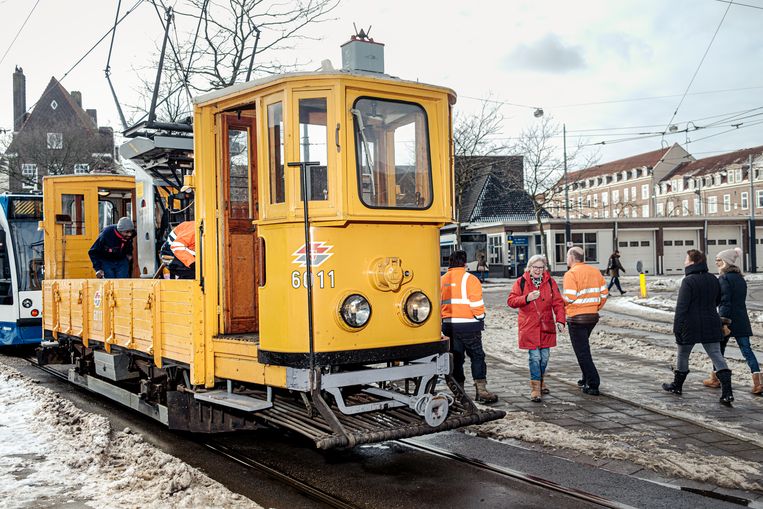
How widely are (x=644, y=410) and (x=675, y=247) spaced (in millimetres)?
43813

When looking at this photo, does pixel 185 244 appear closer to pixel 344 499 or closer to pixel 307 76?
pixel 307 76

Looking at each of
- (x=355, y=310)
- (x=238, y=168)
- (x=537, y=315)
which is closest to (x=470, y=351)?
(x=537, y=315)

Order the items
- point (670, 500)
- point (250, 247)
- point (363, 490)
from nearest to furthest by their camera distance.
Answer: point (670, 500), point (363, 490), point (250, 247)

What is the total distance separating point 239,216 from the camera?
633cm

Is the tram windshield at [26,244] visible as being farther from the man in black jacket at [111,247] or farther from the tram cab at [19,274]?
the man in black jacket at [111,247]

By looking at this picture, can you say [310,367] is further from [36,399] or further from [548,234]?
[548,234]

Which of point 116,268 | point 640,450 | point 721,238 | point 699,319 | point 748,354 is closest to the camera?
point 640,450

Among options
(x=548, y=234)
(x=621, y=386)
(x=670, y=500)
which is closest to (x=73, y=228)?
(x=621, y=386)

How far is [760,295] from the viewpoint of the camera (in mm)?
24828

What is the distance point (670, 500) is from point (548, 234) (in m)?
39.4

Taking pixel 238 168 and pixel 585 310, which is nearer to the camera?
pixel 238 168

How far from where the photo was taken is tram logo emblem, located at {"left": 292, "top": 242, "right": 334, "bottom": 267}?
5406mm

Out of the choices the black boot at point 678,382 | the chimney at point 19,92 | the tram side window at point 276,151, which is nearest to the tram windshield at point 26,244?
the tram side window at point 276,151

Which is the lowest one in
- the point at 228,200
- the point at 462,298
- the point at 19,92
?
the point at 462,298
